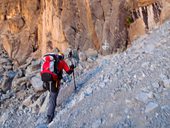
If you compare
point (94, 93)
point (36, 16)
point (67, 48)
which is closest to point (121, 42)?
point (67, 48)

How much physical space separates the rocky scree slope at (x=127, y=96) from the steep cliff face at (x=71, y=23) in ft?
9.10

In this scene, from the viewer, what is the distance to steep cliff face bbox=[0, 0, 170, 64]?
1513cm

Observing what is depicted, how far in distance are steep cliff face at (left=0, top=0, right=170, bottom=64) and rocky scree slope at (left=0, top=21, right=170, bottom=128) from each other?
2773 mm

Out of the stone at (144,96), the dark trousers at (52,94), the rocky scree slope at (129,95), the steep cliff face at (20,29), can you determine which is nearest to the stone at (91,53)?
the rocky scree slope at (129,95)

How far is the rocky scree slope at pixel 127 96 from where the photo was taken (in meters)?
7.89

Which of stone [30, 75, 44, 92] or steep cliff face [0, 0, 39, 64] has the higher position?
steep cliff face [0, 0, 39, 64]

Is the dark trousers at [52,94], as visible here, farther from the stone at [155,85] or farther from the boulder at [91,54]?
the boulder at [91,54]

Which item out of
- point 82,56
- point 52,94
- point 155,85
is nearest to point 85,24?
point 82,56

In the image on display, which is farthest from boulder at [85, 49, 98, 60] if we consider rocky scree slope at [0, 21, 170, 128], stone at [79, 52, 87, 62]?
rocky scree slope at [0, 21, 170, 128]

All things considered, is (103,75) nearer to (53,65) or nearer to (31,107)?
(53,65)

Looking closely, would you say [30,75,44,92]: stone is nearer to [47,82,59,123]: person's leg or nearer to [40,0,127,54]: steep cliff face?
[40,0,127,54]: steep cliff face

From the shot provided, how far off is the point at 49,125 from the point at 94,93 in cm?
149

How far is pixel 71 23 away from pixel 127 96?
1080cm

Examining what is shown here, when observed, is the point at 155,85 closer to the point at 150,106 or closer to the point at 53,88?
the point at 150,106
